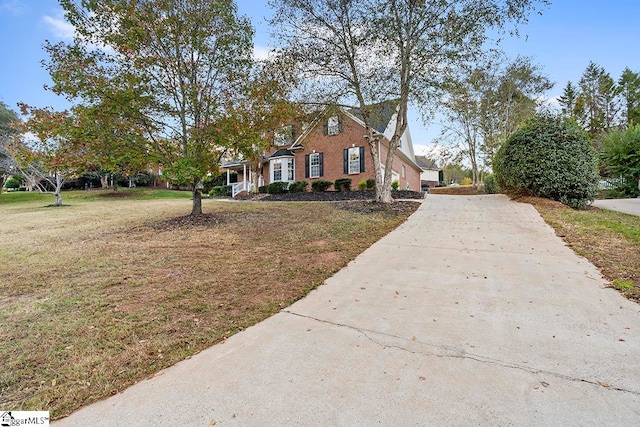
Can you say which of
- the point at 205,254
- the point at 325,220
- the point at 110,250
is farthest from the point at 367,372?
the point at 325,220

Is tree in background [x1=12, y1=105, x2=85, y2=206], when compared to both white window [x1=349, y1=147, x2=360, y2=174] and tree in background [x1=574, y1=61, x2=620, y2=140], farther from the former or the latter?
tree in background [x1=574, y1=61, x2=620, y2=140]

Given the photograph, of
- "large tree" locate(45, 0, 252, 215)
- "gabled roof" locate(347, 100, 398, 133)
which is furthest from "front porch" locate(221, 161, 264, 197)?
"large tree" locate(45, 0, 252, 215)

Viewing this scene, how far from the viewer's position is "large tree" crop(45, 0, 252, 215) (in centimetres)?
760

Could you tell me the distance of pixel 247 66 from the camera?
8.99 meters

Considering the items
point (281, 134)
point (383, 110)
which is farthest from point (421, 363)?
point (383, 110)

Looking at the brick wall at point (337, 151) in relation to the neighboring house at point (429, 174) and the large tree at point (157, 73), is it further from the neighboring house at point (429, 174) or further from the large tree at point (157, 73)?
the neighboring house at point (429, 174)

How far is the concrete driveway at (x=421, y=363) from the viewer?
6.15ft

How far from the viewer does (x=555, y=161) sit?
9883mm

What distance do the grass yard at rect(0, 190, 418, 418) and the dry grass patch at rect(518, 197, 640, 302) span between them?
3.75 m

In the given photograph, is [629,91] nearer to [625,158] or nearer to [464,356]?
[625,158]

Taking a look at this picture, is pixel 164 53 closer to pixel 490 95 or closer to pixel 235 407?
pixel 235 407

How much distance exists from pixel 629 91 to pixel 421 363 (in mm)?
42777

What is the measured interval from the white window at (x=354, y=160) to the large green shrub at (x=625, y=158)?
12265 mm

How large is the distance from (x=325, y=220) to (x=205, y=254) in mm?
4059
